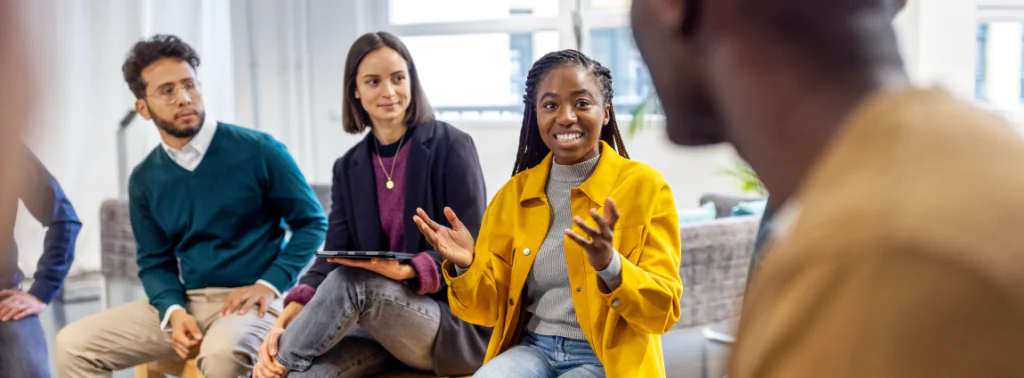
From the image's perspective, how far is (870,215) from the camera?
31cm

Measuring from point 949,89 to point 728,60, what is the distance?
0.34ft

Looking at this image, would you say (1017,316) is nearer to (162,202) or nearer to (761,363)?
(761,363)

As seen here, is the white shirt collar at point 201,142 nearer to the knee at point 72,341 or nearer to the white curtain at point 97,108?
the knee at point 72,341

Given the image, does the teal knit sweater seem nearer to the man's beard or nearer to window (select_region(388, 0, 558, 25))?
the man's beard

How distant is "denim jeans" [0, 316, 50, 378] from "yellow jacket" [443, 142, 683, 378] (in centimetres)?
131

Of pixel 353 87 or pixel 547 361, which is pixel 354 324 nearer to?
pixel 547 361

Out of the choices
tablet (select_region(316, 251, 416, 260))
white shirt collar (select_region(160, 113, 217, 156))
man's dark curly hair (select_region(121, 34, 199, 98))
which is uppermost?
man's dark curly hair (select_region(121, 34, 199, 98))

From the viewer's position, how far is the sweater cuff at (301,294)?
228 centimetres

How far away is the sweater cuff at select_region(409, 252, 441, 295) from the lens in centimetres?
207

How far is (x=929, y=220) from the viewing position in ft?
0.99

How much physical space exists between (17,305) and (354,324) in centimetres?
108

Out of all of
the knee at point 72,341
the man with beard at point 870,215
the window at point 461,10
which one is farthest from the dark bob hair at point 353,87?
the window at point 461,10

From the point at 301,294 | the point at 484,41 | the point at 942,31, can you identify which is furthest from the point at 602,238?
the point at 484,41

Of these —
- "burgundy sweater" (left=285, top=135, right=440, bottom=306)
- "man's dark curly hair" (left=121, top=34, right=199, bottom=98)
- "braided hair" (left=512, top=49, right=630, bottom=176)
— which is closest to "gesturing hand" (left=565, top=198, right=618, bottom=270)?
"braided hair" (left=512, top=49, right=630, bottom=176)
